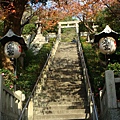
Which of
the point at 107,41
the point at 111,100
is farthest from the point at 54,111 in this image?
the point at 111,100

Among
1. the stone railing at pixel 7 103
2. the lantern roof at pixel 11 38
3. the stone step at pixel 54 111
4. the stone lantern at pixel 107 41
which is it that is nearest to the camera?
the stone railing at pixel 7 103

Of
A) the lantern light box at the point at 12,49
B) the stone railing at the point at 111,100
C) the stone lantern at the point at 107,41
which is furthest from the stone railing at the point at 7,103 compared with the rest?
the stone lantern at the point at 107,41

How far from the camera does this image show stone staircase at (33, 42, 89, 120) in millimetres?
8809

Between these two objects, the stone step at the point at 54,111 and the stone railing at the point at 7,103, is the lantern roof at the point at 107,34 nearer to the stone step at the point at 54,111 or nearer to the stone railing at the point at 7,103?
the stone step at the point at 54,111

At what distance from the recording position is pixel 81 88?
11.2 meters

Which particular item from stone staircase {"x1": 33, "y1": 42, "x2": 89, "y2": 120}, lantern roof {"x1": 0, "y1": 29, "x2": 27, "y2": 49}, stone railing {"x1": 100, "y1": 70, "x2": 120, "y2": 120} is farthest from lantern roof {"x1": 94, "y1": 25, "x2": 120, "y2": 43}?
lantern roof {"x1": 0, "y1": 29, "x2": 27, "y2": 49}

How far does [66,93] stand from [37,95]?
1308 mm

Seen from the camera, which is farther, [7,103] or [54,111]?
[54,111]

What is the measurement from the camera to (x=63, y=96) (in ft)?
34.3

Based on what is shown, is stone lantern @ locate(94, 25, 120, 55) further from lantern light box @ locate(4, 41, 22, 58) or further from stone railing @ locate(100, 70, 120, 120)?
lantern light box @ locate(4, 41, 22, 58)

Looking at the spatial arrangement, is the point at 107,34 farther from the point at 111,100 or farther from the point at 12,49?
the point at 12,49

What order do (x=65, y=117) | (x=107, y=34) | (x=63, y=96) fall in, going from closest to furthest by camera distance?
(x=65, y=117) < (x=107, y=34) < (x=63, y=96)

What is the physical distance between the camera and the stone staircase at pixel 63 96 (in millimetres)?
8809

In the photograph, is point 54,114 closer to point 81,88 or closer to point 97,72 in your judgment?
point 81,88
